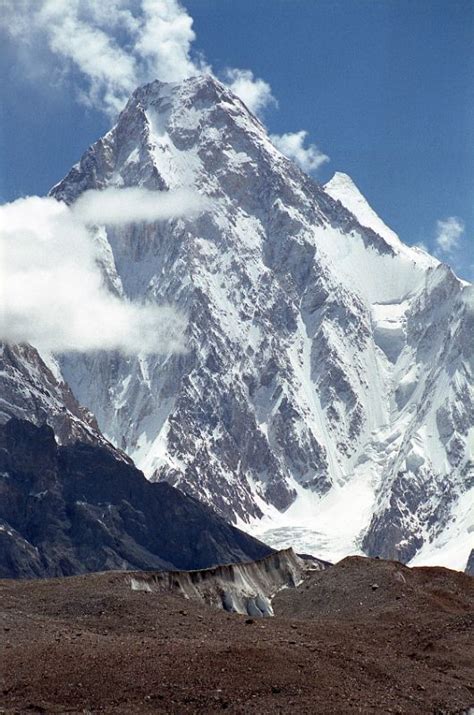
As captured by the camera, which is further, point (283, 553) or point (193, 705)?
point (283, 553)

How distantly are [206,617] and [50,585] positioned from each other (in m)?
7.80

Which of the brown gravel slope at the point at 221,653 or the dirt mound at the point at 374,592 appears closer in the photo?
the brown gravel slope at the point at 221,653

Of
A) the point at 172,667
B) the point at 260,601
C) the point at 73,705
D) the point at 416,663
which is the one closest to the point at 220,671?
the point at 172,667

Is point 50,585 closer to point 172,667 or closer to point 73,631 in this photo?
point 73,631

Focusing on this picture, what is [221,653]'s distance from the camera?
185 ft

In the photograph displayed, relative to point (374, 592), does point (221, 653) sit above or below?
below

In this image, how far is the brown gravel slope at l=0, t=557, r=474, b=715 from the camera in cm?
5300

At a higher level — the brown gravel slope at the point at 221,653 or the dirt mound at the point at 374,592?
the dirt mound at the point at 374,592

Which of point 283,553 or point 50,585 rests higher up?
point 283,553

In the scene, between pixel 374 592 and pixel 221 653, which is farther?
pixel 374 592

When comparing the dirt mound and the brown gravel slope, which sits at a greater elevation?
the dirt mound

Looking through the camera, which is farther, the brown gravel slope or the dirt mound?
the dirt mound

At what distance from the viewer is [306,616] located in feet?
236

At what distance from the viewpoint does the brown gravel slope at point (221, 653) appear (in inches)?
2087
